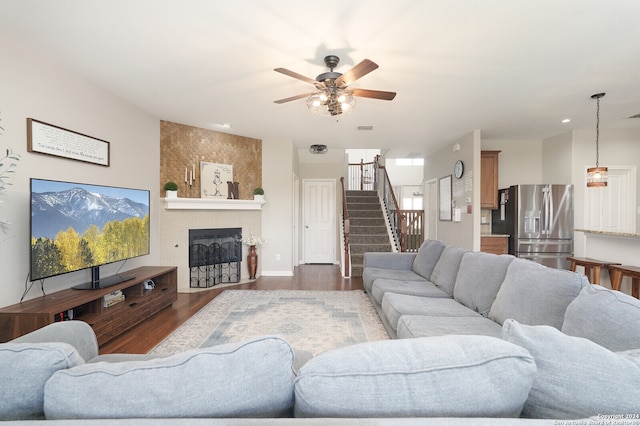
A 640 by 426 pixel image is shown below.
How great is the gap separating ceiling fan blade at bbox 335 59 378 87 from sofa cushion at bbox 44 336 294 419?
81.3 inches

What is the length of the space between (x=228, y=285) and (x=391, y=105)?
380cm

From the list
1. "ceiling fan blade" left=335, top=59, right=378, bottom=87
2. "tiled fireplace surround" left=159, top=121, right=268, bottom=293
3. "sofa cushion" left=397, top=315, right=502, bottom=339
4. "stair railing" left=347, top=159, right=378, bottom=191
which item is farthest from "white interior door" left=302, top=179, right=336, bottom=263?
"sofa cushion" left=397, top=315, right=502, bottom=339

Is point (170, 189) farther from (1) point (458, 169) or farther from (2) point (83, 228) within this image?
(1) point (458, 169)

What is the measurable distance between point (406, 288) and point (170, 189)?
364 cm

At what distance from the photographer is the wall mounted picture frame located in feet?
8.15

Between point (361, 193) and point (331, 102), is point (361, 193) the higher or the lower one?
the lower one

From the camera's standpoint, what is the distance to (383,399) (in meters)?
0.70

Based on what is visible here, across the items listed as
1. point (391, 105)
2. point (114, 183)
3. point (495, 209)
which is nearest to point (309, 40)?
point (391, 105)

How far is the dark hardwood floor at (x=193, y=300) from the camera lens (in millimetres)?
2658

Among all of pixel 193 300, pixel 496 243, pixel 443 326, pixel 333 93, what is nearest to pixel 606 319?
pixel 443 326

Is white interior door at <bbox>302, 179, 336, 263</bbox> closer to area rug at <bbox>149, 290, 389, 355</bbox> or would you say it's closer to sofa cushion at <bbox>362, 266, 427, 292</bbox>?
area rug at <bbox>149, 290, 389, 355</bbox>

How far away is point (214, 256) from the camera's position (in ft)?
16.0

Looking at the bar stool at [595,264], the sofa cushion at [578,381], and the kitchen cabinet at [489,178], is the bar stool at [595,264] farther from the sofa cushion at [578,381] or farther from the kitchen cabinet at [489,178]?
the sofa cushion at [578,381]

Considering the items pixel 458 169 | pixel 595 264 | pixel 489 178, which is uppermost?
pixel 458 169
